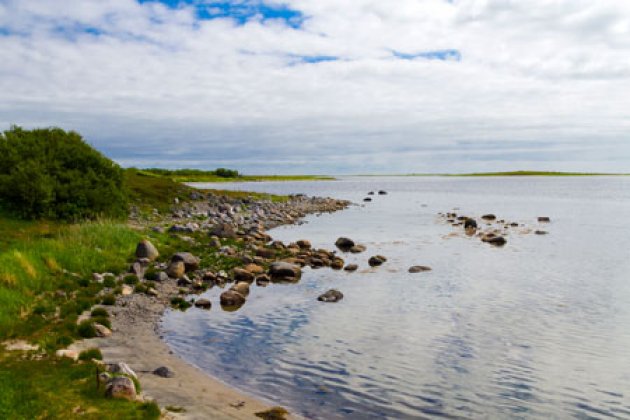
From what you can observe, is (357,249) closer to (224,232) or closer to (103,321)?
(224,232)

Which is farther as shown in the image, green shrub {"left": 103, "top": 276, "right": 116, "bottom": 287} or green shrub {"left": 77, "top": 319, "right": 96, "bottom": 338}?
green shrub {"left": 103, "top": 276, "right": 116, "bottom": 287}

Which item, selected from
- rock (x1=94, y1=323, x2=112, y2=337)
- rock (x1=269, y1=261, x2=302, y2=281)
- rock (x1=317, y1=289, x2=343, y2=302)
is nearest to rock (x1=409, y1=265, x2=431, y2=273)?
rock (x1=269, y1=261, x2=302, y2=281)

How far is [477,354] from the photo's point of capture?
16.3 meters

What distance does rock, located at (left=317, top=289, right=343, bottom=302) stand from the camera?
23234mm

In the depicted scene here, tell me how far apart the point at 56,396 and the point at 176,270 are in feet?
50.0

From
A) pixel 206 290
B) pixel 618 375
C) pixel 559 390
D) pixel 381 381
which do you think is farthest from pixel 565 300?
pixel 206 290

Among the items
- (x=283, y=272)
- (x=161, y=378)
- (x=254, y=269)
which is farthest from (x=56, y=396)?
(x=254, y=269)

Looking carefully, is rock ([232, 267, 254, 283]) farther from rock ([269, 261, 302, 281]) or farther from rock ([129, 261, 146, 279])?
rock ([129, 261, 146, 279])

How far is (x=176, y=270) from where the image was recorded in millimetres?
25969

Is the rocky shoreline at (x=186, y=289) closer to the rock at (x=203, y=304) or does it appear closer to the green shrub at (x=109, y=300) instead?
the rock at (x=203, y=304)

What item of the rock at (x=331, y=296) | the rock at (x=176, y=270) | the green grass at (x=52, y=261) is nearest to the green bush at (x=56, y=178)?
the green grass at (x=52, y=261)

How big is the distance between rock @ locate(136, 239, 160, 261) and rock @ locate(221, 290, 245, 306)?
7.57 metres

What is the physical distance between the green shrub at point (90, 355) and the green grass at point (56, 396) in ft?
2.60

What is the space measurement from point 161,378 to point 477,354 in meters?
9.38
